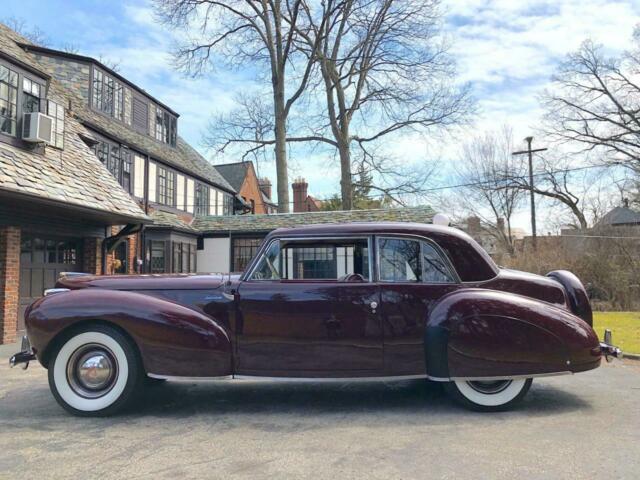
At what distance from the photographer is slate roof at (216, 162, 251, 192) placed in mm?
36781

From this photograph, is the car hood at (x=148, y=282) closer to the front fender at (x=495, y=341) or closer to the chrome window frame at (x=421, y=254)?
the chrome window frame at (x=421, y=254)

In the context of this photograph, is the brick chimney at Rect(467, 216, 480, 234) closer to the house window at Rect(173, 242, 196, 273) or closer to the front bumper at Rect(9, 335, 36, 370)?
the house window at Rect(173, 242, 196, 273)

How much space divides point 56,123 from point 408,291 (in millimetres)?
10081

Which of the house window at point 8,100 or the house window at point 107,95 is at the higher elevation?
the house window at point 107,95

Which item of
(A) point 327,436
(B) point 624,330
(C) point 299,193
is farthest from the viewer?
(C) point 299,193

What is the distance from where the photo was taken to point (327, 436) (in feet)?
12.5

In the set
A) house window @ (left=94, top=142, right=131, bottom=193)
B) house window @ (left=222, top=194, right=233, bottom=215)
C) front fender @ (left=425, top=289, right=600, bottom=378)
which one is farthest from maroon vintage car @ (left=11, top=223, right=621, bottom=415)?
house window @ (left=222, top=194, right=233, bottom=215)

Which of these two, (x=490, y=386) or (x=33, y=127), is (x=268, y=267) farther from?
(x=33, y=127)

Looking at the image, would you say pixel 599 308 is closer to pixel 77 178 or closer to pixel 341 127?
pixel 341 127

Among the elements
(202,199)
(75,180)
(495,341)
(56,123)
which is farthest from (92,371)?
(202,199)

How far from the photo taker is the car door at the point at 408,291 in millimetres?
4379

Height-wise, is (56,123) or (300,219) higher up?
(56,123)

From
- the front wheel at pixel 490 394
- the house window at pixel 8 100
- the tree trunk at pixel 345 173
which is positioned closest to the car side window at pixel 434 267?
the front wheel at pixel 490 394

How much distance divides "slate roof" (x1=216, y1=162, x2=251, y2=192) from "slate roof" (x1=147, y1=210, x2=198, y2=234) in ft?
54.2
